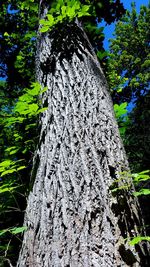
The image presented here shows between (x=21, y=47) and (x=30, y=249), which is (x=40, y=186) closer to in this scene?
(x=30, y=249)

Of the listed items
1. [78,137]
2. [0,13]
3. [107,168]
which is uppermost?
[0,13]

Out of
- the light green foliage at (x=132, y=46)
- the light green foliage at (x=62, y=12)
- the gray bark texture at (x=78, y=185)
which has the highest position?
the light green foliage at (x=132, y=46)

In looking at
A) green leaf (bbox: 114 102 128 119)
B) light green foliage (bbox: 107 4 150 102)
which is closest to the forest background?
green leaf (bbox: 114 102 128 119)

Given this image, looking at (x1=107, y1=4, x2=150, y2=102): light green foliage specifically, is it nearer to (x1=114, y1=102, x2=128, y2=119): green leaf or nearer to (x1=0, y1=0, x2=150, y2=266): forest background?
(x1=0, y1=0, x2=150, y2=266): forest background

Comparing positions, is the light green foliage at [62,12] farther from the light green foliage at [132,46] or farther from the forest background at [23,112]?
the light green foliage at [132,46]

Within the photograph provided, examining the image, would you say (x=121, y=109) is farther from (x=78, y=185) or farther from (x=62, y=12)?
(x=78, y=185)

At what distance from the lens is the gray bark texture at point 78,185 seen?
1.26 metres

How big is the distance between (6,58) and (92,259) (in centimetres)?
722

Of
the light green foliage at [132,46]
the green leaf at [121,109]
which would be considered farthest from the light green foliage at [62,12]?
the light green foliage at [132,46]

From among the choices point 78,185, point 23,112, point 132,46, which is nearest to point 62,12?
point 23,112

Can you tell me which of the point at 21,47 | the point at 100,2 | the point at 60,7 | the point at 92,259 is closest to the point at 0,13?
the point at 21,47

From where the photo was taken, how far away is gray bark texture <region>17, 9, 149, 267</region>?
1.26 metres

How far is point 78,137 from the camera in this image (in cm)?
172

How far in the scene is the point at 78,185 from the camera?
4.87ft
